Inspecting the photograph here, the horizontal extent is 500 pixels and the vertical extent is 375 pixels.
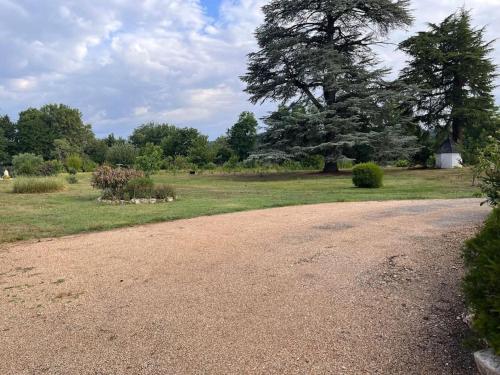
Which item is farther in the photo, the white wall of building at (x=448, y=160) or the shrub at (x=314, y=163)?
the shrub at (x=314, y=163)

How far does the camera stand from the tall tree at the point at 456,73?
27.3 meters

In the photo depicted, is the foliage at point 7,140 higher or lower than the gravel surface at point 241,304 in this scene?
higher

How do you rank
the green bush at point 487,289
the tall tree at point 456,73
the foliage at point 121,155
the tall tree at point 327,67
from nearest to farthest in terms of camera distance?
the green bush at point 487,289 → the tall tree at point 327,67 → the tall tree at point 456,73 → the foliage at point 121,155

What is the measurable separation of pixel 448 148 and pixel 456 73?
6994mm

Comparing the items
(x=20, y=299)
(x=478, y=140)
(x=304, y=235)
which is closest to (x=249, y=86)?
(x=478, y=140)

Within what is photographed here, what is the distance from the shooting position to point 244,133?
36031 millimetres

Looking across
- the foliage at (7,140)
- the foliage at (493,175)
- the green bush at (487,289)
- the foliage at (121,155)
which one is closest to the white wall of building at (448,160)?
the foliage at (493,175)

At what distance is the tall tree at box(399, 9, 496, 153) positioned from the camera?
27.3 meters

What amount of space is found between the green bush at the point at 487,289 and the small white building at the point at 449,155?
2363 centimetres

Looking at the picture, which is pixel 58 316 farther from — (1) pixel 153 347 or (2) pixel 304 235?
(2) pixel 304 235

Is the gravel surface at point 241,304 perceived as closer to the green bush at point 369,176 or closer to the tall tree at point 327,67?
the green bush at point 369,176

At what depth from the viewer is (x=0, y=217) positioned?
9.34 meters

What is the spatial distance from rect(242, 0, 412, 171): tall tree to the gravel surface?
16602mm

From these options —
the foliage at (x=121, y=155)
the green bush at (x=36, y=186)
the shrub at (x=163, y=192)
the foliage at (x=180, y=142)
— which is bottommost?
the shrub at (x=163, y=192)
